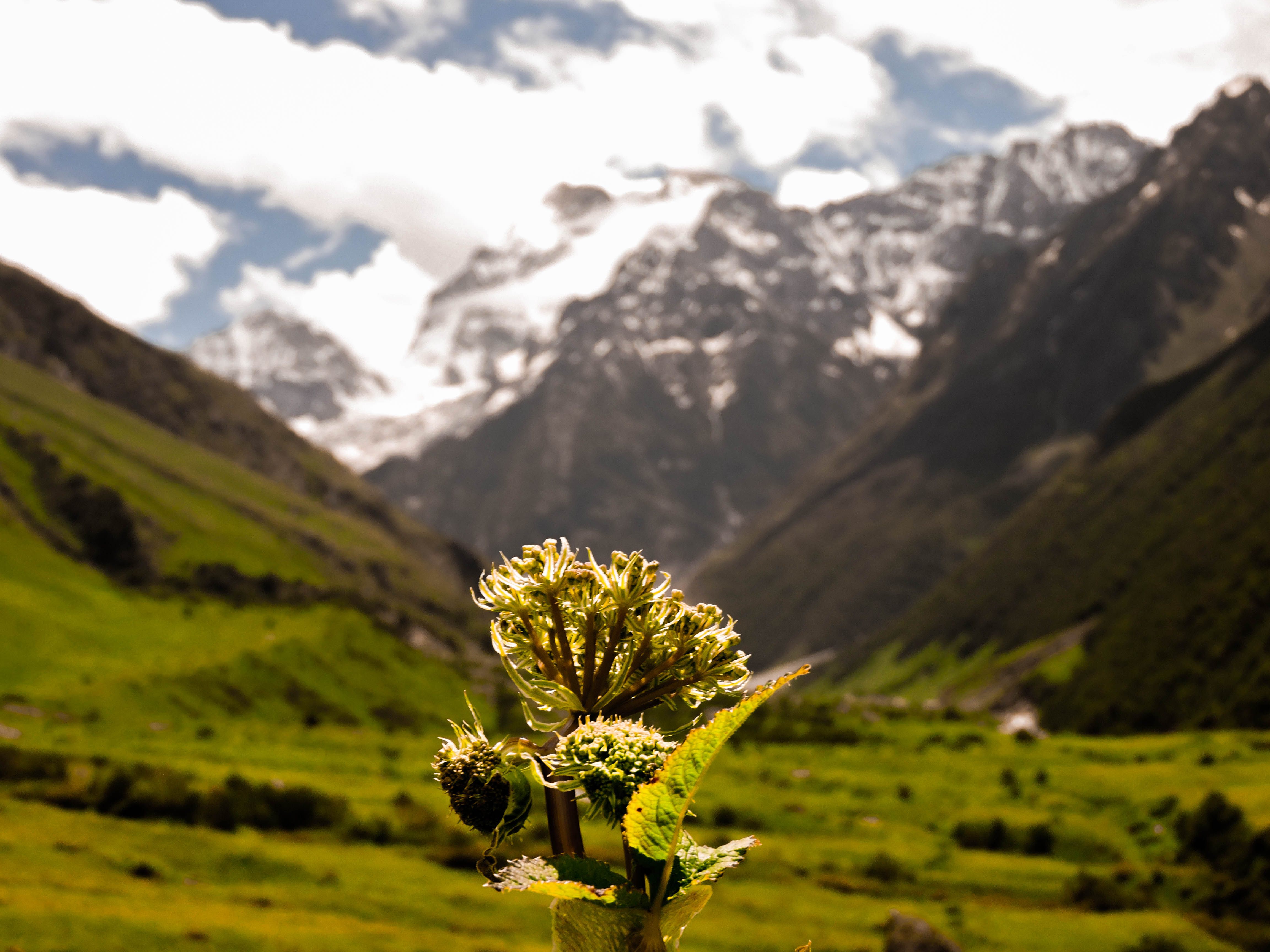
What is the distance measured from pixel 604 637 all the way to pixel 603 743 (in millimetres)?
687

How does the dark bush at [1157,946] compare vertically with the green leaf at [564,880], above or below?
below

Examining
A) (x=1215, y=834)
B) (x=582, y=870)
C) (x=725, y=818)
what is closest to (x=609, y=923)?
(x=582, y=870)

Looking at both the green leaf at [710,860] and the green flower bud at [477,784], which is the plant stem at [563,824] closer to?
the green flower bud at [477,784]

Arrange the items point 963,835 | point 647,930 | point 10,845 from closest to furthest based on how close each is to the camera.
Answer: point 647,930 → point 10,845 → point 963,835

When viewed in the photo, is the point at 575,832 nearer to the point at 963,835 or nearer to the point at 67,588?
the point at 963,835

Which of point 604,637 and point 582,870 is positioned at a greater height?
point 604,637

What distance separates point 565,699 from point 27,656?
14336 centimetres

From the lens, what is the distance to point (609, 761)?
568 centimetres

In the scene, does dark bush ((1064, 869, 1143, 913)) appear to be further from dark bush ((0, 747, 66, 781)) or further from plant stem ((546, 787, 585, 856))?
plant stem ((546, 787, 585, 856))

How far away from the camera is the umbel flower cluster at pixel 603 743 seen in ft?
16.8

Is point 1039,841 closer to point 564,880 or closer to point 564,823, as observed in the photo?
point 564,823

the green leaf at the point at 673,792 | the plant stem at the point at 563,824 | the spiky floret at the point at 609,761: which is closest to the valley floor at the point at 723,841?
the spiky floret at the point at 609,761

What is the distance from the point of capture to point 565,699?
6109mm

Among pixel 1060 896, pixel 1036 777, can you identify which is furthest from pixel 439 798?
pixel 1036 777
